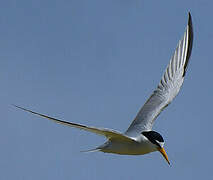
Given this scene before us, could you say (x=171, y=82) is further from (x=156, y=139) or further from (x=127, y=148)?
(x=127, y=148)

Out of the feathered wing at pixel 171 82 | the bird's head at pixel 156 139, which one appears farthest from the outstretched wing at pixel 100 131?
the feathered wing at pixel 171 82

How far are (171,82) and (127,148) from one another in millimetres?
4588

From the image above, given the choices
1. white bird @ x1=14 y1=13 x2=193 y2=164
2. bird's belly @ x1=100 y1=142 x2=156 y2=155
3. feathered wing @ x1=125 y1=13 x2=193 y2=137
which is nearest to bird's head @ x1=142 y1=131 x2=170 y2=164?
white bird @ x1=14 y1=13 x2=193 y2=164

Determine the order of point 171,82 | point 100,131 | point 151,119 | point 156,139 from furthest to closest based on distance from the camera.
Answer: point 171,82 → point 151,119 → point 156,139 → point 100,131

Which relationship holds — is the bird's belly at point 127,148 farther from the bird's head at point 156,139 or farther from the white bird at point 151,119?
the bird's head at point 156,139

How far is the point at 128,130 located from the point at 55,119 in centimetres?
473

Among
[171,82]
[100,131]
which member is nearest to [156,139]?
[100,131]

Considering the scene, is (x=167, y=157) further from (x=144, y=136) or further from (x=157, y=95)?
(x=157, y=95)

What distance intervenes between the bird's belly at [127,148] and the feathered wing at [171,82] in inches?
88.7

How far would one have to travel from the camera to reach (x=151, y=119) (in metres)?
13.2

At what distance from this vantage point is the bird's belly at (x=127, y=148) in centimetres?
1088

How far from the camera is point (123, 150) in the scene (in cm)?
1089

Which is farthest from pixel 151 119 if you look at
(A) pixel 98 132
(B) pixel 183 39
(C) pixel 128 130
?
(A) pixel 98 132

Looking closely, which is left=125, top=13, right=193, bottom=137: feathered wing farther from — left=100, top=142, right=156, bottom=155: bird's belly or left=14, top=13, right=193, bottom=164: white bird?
left=100, top=142, right=156, bottom=155: bird's belly
